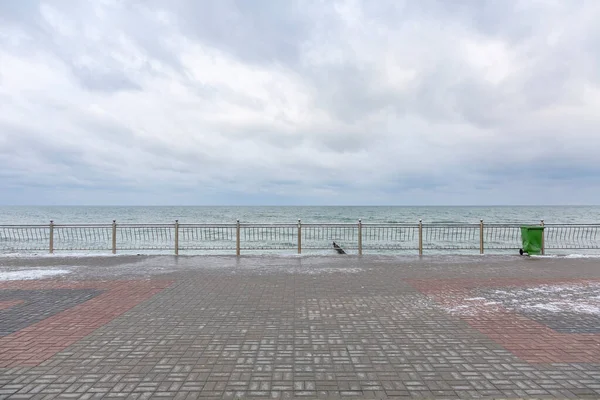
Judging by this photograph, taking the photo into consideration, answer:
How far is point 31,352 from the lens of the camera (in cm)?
431

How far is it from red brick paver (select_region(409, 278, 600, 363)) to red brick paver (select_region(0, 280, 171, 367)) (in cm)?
580

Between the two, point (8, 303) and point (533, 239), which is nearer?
point (8, 303)

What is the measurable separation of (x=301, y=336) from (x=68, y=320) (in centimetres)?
379

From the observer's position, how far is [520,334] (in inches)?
193

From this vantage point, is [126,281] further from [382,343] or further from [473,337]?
[473,337]

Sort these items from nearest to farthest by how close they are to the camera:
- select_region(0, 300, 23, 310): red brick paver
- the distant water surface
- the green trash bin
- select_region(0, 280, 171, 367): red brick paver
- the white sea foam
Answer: select_region(0, 280, 171, 367): red brick paver < select_region(0, 300, 23, 310): red brick paver < the white sea foam < the green trash bin < the distant water surface

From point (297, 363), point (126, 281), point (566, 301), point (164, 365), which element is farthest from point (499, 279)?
point (126, 281)

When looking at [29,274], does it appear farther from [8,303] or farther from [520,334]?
[520,334]

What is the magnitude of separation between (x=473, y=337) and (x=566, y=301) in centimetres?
325

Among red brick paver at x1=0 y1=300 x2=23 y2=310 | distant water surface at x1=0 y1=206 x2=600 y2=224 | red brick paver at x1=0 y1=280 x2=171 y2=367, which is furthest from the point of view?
distant water surface at x1=0 y1=206 x2=600 y2=224

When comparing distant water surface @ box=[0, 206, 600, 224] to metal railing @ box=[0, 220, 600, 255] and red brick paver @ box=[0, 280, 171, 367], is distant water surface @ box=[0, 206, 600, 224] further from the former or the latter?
red brick paver @ box=[0, 280, 171, 367]

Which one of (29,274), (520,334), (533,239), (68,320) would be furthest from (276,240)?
(520,334)

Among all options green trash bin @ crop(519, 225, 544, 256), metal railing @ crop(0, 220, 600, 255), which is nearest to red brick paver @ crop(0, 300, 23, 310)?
metal railing @ crop(0, 220, 600, 255)

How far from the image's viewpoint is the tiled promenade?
3514 millimetres
